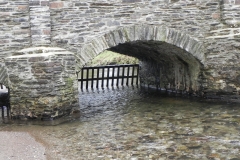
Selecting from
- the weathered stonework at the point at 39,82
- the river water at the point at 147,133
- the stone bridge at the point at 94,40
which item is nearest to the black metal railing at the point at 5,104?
the weathered stonework at the point at 39,82

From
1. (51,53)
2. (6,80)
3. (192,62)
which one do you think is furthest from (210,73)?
(6,80)

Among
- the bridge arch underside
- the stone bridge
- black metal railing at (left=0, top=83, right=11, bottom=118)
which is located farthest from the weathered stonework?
the bridge arch underside

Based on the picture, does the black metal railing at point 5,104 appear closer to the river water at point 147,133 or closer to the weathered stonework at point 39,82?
the weathered stonework at point 39,82

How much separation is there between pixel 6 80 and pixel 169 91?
6.19 meters

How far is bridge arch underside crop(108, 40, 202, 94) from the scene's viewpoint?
389 inches

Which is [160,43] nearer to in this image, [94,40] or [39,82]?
[94,40]

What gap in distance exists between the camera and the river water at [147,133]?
5.22 metres

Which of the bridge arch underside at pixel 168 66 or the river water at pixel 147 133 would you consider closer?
the river water at pixel 147 133

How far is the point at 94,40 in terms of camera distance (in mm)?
8367

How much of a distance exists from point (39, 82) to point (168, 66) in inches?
227

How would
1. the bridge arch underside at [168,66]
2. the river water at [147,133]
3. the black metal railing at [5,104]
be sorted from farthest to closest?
the bridge arch underside at [168,66] < the black metal railing at [5,104] < the river water at [147,133]

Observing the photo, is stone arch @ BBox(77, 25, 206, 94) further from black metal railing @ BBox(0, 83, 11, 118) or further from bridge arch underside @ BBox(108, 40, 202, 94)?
black metal railing @ BBox(0, 83, 11, 118)

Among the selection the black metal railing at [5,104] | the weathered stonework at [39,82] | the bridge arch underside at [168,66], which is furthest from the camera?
the bridge arch underside at [168,66]

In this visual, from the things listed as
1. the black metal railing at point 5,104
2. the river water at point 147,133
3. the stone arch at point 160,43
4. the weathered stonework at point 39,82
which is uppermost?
the stone arch at point 160,43
